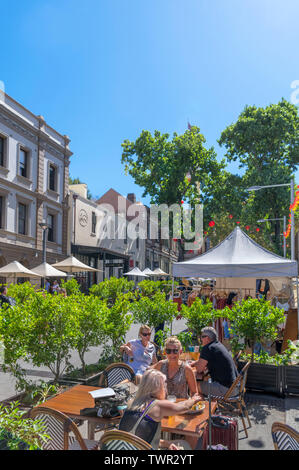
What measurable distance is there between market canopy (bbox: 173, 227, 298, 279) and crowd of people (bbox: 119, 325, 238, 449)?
3266mm

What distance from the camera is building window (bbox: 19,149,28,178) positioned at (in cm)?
2705

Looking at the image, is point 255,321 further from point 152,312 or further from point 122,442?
point 122,442

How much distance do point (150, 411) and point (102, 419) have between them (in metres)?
0.79

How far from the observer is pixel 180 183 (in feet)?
112

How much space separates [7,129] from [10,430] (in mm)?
24944

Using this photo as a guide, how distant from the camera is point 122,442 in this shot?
111 inches

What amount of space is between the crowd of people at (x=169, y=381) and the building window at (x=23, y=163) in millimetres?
22953

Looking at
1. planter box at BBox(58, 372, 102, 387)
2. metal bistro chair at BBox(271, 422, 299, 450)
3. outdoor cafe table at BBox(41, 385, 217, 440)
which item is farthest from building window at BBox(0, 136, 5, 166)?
metal bistro chair at BBox(271, 422, 299, 450)

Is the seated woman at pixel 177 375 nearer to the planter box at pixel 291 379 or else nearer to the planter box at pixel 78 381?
the planter box at pixel 78 381

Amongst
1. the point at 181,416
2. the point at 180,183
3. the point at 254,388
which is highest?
the point at 180,183

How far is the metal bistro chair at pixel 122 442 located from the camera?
2748mm
